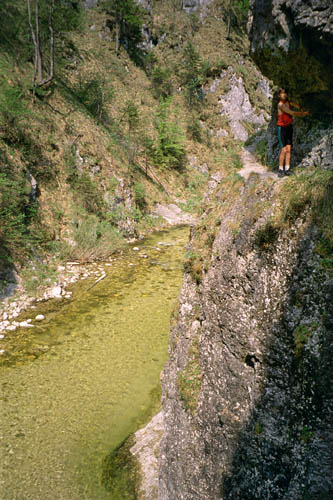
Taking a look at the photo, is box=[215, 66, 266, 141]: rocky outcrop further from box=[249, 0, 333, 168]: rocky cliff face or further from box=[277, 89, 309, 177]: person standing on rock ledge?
box=[277, 89, 309, 177]: person standing on rock ledge

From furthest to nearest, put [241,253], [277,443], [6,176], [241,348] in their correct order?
[6,176]
[241,253]
[241,348]
[277,443]

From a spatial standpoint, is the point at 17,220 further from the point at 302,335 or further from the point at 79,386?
the point at 302,335

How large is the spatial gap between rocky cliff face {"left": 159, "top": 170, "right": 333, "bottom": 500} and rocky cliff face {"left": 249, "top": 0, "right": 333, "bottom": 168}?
1665 mm

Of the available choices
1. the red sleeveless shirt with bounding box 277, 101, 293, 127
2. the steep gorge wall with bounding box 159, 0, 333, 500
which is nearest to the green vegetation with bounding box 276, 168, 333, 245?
the steep gorge wall with bounding box 159, 0, 333, 500

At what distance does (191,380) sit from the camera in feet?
12.8

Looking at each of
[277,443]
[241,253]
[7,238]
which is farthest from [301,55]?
[7,238]

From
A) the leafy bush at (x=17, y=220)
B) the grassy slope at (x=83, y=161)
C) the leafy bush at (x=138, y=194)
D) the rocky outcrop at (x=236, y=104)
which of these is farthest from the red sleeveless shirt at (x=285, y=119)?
the rocky outcrop at (x=236, y=104)

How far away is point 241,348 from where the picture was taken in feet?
10.3

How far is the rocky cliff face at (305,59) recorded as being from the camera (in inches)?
166

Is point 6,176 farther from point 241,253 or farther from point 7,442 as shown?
point 241,253

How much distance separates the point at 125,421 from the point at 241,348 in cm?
394

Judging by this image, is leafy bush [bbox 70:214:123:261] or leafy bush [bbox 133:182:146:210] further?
leafy bush [bbox 133:182:146:210]

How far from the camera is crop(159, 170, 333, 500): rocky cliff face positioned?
2393mm

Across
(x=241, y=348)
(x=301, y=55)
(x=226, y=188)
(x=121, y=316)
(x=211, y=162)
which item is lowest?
(x=121, y=316)
